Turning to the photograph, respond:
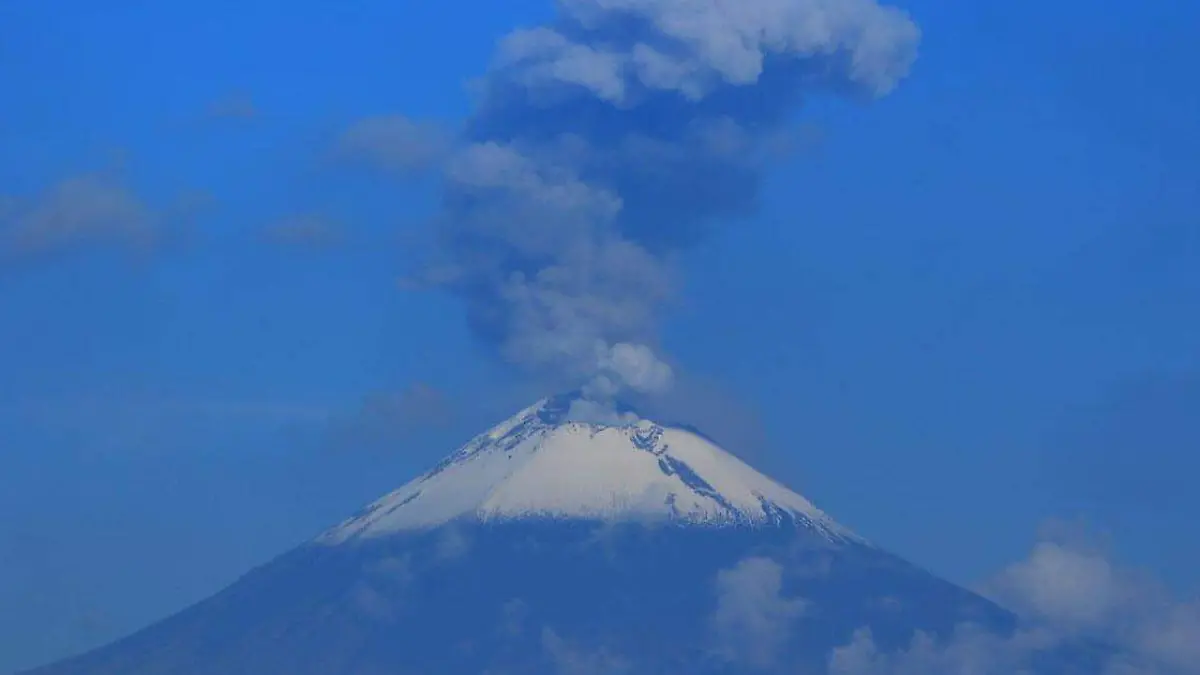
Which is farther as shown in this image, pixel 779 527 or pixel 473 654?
pixel 779 527

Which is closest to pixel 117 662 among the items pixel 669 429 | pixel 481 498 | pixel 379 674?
pixel 379 674

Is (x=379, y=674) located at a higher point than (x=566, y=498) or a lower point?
lower

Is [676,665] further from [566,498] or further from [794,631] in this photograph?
[566,498]
